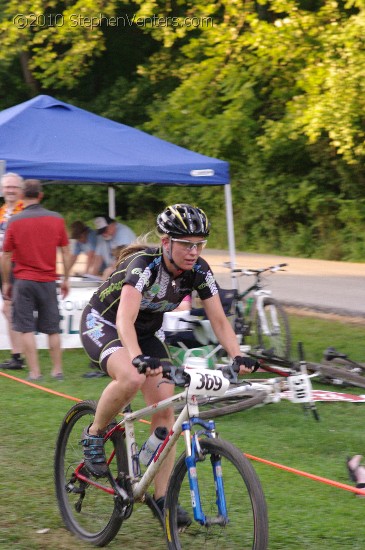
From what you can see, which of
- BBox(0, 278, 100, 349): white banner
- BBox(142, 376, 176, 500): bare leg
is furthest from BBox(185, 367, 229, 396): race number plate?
BBox(0, 278, 100, 349): white banner

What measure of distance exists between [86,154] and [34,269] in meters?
2.28

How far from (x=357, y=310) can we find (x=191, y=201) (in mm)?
13332

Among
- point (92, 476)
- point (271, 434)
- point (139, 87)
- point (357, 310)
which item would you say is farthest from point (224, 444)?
point (139, 87)

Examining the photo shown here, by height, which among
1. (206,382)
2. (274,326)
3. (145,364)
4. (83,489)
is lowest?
(274,326)

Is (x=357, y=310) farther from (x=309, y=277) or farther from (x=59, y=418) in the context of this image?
(x=59, y=418)

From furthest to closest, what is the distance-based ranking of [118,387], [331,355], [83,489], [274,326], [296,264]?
[296,264] → [274,326] → [331,355] → [83,489] → [118,387]

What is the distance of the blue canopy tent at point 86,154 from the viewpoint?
10.9 metres

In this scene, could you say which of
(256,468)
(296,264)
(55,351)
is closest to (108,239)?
(55,351)

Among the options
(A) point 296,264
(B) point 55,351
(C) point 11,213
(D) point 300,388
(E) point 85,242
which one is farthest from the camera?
(A) point 296,264

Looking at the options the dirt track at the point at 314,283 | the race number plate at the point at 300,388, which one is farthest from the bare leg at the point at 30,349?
the dirt track at the point at 314,283

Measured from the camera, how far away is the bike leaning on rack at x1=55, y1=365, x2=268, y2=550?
13.3ft

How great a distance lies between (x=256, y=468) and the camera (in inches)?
247

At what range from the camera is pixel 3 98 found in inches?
1309

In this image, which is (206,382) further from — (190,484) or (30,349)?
(30,349)
